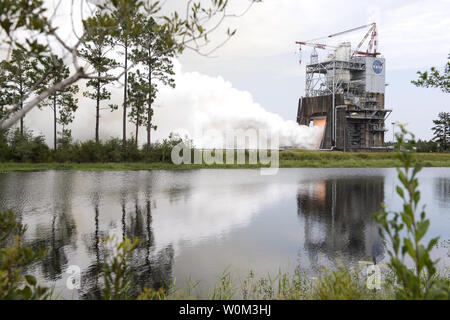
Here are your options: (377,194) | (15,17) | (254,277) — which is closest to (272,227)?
(254,277)

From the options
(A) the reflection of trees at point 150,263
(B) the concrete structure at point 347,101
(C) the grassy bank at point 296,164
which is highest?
(B) the concrete structure at point 347,101

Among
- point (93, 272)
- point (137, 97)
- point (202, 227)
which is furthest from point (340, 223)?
point (137, 97)

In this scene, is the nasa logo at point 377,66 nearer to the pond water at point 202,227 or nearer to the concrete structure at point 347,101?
the concrete structure at point 347,101

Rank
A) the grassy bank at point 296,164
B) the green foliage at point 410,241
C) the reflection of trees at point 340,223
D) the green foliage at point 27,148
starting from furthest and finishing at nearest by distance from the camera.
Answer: the green foliage at point 27,148 → the grassy bank at point 296,164 → the reflection of trees at point 340,223 → the green foliage at point 410,241

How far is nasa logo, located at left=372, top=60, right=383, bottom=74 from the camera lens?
73188 millimetres

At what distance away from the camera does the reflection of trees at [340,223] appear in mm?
9008

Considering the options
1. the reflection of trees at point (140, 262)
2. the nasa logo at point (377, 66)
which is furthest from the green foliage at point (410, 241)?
the nasa logo at point (377, 66)

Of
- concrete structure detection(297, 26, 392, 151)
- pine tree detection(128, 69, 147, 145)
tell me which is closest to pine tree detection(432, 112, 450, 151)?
concrete structure detection(297, 26, 392, 151)

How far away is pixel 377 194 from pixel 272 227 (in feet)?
34.7

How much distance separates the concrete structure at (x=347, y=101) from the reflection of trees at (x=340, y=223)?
4791 centimetres

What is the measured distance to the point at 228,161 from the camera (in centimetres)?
4353

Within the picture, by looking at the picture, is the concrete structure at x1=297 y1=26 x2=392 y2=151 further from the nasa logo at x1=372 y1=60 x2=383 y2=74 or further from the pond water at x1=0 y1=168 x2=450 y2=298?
the pond water at x1=0 y1=168 x2=450 y2=298

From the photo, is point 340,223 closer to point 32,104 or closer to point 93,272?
point 93,272
